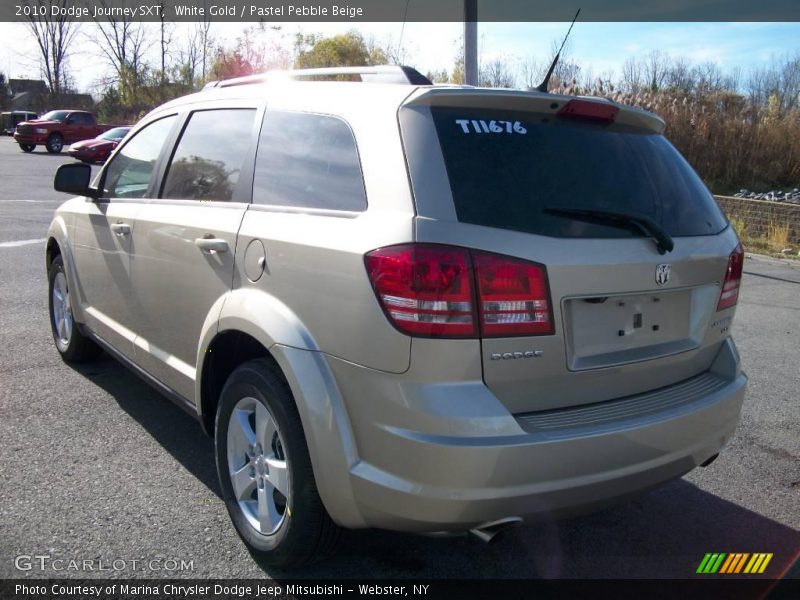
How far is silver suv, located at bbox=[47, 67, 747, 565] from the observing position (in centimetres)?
231

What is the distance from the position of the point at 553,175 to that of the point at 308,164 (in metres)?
0.97

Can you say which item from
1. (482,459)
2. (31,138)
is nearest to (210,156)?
(482,459)

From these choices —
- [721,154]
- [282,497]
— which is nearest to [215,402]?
[282,497]

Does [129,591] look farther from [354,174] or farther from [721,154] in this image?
[721,154]

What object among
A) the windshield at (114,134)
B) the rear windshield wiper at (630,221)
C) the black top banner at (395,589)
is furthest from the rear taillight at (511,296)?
the windshield at (114,134)

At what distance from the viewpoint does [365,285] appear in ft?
7.85

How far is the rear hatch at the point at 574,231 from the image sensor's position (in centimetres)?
239

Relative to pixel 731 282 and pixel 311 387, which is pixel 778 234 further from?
pixel 311 387

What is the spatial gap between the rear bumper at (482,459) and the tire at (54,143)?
34340 millimetres

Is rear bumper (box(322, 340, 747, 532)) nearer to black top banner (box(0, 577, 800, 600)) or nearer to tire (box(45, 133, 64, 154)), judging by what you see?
black top banner (box(0, 577, 800, 600))

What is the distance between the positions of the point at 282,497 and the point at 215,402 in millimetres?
672

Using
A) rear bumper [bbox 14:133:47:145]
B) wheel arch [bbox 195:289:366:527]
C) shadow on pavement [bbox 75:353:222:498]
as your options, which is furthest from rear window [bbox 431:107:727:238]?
rear bumper [bbox 14:133:47:145]

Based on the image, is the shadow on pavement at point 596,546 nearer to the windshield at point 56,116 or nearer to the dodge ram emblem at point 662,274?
the dodge ram emblem at point 662,274

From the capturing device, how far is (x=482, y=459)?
89.3 inches
